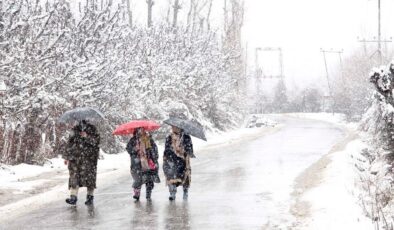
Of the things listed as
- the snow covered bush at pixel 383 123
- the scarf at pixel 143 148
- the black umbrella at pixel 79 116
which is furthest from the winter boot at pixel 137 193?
the snow covered bush at pixel 383 123

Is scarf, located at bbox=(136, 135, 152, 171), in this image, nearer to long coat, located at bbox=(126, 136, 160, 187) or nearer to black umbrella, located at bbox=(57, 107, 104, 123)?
long coat, located at bbox=(126, 136, 160, 187)

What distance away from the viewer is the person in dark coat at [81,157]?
10859mm

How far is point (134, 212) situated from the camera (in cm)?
1013

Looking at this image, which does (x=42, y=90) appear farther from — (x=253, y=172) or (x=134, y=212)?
(x=134, y=212)

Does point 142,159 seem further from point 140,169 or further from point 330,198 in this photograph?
point 330,198

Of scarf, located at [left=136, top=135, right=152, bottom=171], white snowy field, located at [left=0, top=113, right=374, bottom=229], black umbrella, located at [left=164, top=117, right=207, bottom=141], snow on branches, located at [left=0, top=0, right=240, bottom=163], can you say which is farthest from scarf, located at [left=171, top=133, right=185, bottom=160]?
snow on branches, located at [left=0, top=0, right=240, bottom=163]

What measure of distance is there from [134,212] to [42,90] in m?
8.38

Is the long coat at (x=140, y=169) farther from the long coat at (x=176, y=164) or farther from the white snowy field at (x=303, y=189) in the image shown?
the white snowy field at (x=303, y=189)

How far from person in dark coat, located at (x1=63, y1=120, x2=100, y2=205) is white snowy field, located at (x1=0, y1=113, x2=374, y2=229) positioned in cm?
93

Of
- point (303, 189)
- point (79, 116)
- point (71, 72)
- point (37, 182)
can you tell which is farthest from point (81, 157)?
point (71, 72)

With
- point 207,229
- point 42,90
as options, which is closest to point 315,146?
point 42,90

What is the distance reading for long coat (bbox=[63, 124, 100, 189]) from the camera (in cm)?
1085

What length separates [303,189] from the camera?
510 inches

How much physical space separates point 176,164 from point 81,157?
1722mm
